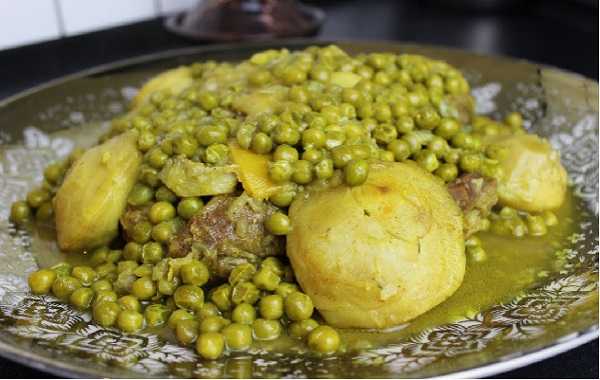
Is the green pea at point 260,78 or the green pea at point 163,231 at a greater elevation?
the green pea at point 260,78

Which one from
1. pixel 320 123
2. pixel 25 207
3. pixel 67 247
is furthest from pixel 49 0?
pixel 320 123

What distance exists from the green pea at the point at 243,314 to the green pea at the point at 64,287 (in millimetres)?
667

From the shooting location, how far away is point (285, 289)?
2.69 meters

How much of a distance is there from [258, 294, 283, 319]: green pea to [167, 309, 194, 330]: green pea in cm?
27

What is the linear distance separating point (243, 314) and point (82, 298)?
65 centimetres

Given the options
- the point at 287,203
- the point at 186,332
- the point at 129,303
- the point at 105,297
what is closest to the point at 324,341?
the point at 186,332

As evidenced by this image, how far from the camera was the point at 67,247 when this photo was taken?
3201 mm

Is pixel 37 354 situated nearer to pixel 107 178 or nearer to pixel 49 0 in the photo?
pixel 107 178

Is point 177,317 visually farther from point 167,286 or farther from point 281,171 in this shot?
point 281,171

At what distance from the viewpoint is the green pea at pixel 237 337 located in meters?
2.49

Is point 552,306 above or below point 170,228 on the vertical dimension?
below

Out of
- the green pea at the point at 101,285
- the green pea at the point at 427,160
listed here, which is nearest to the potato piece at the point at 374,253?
the green pea at the point at 427,160

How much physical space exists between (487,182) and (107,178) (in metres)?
1.68

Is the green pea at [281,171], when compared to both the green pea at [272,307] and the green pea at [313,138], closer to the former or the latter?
the green pea at [313,138]
